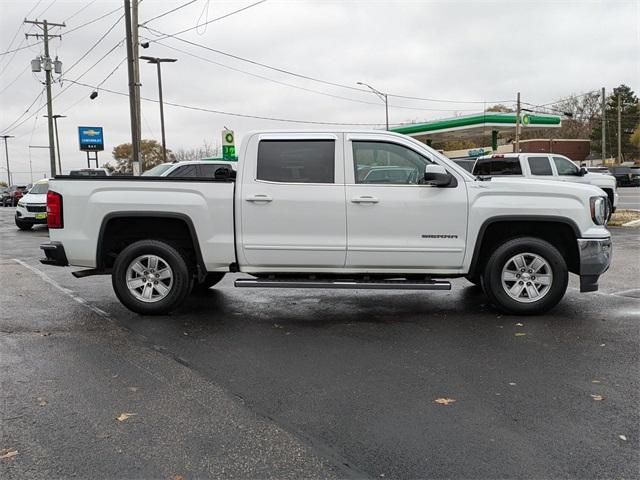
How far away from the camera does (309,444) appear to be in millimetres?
3400

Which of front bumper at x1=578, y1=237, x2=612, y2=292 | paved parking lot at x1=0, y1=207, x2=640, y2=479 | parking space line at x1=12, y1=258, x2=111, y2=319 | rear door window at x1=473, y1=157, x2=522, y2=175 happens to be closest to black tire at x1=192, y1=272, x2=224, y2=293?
paved parking lot at x1=0, y1=207, x2=640, y2=479

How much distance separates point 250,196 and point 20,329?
9.42ft

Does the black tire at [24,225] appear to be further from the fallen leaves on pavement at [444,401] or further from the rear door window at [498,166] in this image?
the fallen leaves on pavement at [444,401]

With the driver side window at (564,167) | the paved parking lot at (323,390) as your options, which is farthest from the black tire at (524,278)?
the driver side window at (564,167)

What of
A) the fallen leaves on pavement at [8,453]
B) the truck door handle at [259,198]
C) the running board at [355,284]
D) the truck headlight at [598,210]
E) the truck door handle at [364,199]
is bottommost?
the fallen leaves on pavement at [8,453]

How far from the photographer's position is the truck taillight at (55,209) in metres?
6.36

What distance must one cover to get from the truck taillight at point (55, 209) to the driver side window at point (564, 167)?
561 inches

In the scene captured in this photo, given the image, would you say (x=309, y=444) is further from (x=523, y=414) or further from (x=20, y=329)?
(x=20, y=329)

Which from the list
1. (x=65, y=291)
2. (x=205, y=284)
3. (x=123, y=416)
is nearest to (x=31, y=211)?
(x=65, y=291)

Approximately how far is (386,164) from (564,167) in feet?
40.0

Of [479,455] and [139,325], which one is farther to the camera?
[139,325]

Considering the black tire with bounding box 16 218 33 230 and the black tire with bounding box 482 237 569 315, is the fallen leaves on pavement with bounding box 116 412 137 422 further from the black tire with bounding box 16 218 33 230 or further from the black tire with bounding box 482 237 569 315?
the black tire with bounding box 16 218 33 230

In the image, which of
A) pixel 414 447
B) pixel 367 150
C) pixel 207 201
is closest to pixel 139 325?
pixel 207 201

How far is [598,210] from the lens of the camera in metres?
6.23
